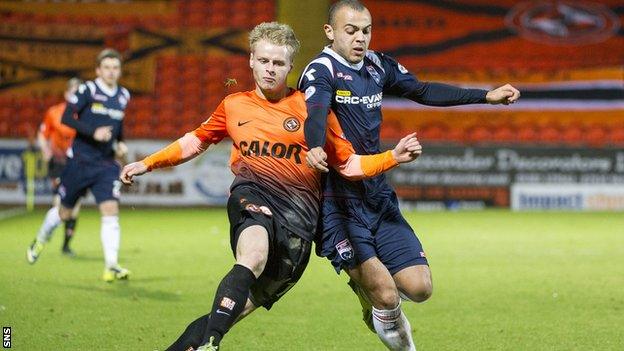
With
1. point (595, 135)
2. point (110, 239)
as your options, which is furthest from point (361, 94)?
point (595, 135)

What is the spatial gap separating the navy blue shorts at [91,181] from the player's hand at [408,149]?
5.90 metres

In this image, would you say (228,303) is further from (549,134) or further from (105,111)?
(549,134)

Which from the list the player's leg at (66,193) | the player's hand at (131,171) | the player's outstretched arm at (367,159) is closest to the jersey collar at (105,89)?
the player's leg at (66,193)

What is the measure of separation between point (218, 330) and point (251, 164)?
102 cm

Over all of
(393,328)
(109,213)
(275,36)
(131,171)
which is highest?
(275,36)

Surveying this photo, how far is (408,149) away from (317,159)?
1.49 feet

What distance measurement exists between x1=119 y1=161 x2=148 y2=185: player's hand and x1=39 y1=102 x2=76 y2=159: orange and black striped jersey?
407 inches

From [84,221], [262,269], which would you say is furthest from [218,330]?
[84,221]

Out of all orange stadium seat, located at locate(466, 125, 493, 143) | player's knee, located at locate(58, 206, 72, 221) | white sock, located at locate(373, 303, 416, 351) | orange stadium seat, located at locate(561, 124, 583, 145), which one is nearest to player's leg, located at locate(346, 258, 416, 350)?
white sock, located at locate(373, 303, 416, 351)

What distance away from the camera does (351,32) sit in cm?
598

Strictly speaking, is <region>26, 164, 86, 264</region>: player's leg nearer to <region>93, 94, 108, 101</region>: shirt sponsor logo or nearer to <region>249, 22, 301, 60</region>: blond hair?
<region>93, 94, 108, 101</region>: shirt sponsor logo

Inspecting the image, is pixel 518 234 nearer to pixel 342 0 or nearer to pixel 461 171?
pixel 461 171

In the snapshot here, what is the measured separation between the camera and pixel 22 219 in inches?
704

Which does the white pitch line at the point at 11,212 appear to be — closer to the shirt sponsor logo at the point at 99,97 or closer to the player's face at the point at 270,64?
the shirt sponsor logo at the point at 99,97
